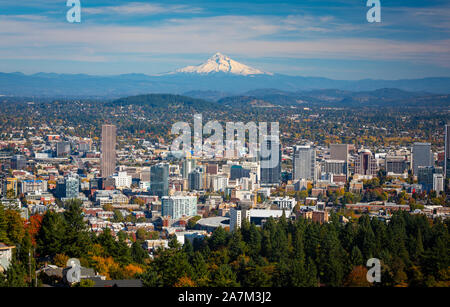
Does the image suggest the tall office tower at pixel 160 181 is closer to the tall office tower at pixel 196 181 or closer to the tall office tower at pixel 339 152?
the tall office tower at pixel 196 181

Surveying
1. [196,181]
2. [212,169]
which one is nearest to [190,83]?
[212,169]

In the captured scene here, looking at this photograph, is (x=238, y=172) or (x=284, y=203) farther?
(x=238, y=172)

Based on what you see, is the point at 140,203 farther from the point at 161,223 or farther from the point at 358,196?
the point at 358,196

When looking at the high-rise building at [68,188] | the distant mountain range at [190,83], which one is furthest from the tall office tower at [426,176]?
the distant mountain range at [190,83]

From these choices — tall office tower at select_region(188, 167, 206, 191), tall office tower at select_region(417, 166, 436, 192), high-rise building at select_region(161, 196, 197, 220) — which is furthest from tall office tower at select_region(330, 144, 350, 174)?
high-rise building at select_region(161, 196, 197, 220)

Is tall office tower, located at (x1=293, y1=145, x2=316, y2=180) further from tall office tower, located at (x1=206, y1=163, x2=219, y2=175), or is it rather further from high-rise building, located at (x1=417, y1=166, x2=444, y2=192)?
high-rise building, located at (x1=417, y1=166, x2=444, y2=192)

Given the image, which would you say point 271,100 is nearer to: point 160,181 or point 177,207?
point 160,181

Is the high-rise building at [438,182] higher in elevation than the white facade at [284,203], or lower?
higher
